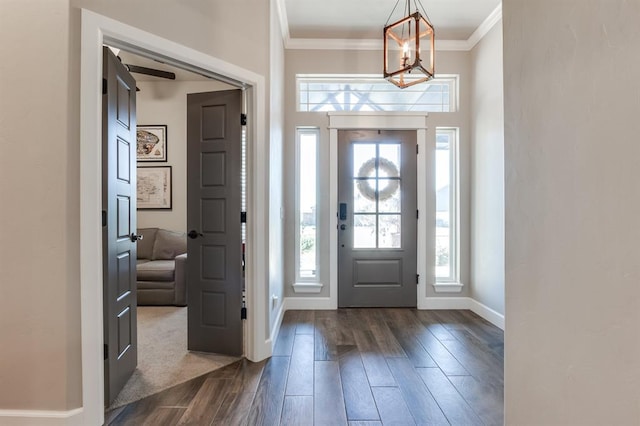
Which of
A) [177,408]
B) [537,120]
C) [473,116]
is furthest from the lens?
[473,116]

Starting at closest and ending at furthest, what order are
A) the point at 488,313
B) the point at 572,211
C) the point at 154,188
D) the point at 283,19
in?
1. the point at 572,211
2. the point at 283,19
3. the point at 488,313
4. the point at 154,188

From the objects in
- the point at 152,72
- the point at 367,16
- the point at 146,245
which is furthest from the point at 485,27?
the point at 146,245

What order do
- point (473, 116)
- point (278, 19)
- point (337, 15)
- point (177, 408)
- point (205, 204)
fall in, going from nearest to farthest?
point (177, 408), point (205, 204), point (278, 19), point (337, 15), point (473, 116)

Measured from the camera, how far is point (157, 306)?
3842 mm

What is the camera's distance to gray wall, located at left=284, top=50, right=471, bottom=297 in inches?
145

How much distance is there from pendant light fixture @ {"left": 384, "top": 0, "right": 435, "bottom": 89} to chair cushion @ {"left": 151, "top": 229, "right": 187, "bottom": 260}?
3351 millimetres

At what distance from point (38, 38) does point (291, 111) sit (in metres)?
2.39

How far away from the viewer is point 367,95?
3799mm

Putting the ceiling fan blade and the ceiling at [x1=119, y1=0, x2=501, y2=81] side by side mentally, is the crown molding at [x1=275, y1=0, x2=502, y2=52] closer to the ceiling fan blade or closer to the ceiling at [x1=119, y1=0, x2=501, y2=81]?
the ceiling at [x1=119, y1=0, x2=501, y2=81]

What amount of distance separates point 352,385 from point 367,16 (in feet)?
11.0

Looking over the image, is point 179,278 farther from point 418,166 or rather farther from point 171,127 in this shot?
point 418,166

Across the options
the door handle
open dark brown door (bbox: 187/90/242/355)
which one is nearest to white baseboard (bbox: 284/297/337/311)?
open dark brown door (bbox: 187/90/242/355)

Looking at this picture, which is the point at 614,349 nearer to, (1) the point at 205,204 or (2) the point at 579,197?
(2) the point at 579,197

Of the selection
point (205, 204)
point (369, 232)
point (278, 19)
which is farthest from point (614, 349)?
point (278, 19)
